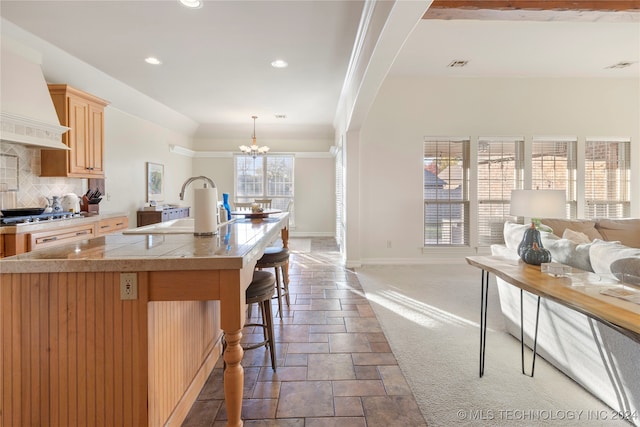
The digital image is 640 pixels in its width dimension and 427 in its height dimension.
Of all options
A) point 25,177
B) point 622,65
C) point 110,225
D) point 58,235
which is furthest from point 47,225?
point 622,65

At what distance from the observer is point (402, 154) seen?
5504mm

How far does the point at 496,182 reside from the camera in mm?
5672

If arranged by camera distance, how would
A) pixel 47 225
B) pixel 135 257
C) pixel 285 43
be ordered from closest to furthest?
pixel 135 257, pixel 47 225, pixel 285 43

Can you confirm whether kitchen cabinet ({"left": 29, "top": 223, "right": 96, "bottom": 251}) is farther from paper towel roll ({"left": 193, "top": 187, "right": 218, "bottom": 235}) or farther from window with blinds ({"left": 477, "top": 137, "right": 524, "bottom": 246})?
window with blinds ({"left": 477, "top": 137, "right": 524, "bottom": 246})

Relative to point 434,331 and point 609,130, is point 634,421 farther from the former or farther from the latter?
point 609,130

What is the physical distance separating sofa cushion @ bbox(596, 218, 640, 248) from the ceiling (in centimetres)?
223

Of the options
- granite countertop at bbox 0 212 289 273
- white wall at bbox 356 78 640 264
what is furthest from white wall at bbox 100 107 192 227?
granite countertop at bbox 0 212 289 273

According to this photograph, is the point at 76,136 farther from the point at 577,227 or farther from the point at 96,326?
the point at 577,227

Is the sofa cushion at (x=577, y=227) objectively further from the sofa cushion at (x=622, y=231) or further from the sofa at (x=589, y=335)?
the sofa at (x=589, y=335)

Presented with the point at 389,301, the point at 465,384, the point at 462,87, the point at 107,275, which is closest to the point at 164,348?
the point at 107,275

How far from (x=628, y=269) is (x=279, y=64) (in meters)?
4.05

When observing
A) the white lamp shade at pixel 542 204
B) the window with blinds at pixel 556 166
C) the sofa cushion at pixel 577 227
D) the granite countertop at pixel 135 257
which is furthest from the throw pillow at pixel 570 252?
the window with blinds at pixel 556 166

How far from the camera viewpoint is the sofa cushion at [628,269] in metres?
1.67

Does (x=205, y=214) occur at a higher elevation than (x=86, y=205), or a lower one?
lower
